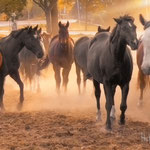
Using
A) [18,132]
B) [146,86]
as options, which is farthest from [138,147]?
[146,86]

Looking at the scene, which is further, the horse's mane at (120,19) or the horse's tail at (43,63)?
the horse's tail at (43,63)

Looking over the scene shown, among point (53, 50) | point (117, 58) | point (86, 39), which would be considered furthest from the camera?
point (53, 50)

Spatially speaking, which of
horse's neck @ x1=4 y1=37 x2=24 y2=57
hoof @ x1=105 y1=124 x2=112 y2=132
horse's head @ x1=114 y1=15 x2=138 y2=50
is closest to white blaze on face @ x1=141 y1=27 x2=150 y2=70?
horse's head @ x1=114 y1=15 x2=138 y2=50

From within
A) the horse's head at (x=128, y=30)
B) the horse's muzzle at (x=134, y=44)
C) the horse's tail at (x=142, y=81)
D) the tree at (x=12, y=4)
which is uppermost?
the tree at (x=12, y=4)

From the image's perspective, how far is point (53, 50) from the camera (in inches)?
502

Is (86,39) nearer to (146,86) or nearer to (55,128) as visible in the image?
(146,86)

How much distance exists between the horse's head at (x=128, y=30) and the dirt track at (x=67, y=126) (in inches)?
69.4

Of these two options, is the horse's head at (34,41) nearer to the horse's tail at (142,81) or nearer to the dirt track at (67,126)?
the dirt track at (67,126)

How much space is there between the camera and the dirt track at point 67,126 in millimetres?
6230

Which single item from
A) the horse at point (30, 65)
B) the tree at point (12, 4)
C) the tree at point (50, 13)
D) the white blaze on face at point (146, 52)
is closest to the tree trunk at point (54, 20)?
the tree at point (50, 13)

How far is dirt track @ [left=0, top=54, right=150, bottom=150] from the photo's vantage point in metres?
6.23

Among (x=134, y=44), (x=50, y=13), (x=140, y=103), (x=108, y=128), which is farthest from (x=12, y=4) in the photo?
(x=134, y=44)

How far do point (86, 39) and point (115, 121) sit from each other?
4333 millimetres

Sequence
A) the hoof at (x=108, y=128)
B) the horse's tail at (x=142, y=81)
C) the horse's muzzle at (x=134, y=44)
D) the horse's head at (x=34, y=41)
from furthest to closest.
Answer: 1. the horse's tail at (x=142, y=81)
2. the horse's head at (x=34, y=41)
3. the hoof at (x=108, y=128)
4. the horse's muzzle at (x=134, y=44)
